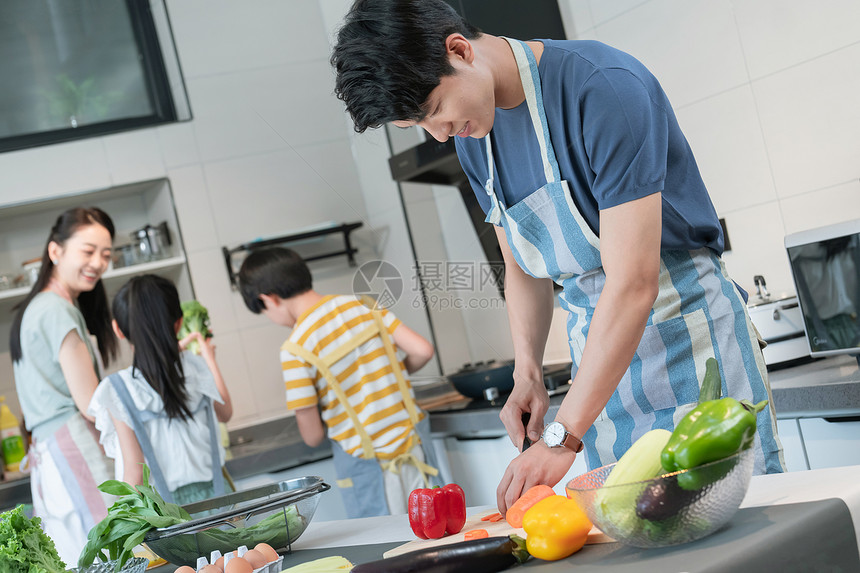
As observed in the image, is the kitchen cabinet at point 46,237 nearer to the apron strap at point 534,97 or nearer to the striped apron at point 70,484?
the striped apron at point 70,484

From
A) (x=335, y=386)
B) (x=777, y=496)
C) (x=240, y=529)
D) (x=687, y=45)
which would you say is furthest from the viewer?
(x=335, y=386)

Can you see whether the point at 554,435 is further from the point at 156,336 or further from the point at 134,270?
the point at 134,270

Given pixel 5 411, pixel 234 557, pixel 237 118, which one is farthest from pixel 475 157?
pixel 5 411

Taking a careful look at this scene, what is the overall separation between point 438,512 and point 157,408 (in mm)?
1095

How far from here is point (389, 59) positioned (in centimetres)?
87

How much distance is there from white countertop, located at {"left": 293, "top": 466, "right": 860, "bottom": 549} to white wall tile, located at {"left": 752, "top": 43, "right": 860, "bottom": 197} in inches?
37.1

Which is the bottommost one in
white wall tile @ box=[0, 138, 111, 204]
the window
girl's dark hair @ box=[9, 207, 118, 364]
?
girl's dark hair @ box=[9, 207, 118, 364]

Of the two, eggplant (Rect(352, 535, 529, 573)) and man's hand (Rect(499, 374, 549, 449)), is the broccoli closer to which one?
man's hand (Rect(499, 374, 549, 449))

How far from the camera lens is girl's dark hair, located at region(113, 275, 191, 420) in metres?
1.82

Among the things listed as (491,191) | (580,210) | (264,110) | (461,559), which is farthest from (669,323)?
(264,110)

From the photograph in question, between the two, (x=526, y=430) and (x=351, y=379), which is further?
(x=351, y=379)

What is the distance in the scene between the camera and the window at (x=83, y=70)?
2869mm

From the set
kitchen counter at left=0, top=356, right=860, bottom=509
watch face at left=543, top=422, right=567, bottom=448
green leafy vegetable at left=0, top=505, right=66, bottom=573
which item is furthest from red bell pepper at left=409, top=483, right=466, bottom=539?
kitchen counter at left=0, top=356, right=860, bottom=509

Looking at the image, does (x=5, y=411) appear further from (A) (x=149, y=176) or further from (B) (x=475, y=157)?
(B) (x=475, y=157)
